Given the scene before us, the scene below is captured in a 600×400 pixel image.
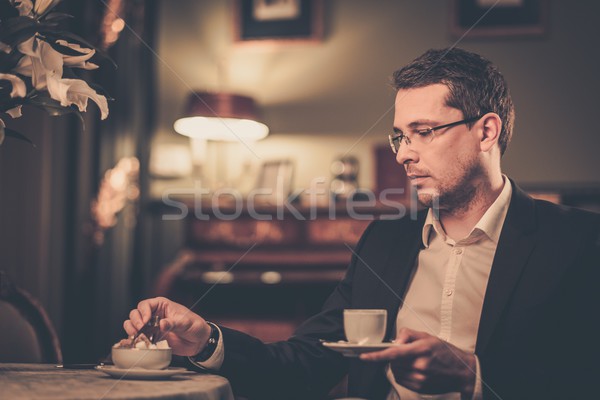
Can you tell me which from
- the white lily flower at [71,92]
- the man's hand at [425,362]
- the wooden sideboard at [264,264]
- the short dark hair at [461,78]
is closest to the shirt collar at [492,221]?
the short dark hair at [461,78]

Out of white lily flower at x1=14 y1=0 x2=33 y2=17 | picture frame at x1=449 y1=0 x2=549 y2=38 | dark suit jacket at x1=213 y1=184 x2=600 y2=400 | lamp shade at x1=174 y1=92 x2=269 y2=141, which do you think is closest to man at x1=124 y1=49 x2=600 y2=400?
dark suit jacket at x1=213 y1=184 x2=600 y2=400

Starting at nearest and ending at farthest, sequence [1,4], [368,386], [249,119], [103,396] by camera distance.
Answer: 1. [103,396]
2. [1,4]
3. [368,386]
4. [249,119]

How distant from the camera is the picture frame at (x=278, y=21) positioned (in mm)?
5348

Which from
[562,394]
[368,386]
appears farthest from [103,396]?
[562,394]

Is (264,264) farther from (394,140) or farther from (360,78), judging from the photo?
(394,140)

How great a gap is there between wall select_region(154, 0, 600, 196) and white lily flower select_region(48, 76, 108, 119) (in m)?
3.82

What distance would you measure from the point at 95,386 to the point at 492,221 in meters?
1.02

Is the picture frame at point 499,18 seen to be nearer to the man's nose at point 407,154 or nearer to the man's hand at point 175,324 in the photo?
the man's nose at point 407,154

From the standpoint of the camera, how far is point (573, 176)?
5.10 metres

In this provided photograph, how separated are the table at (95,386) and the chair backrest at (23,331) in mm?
350

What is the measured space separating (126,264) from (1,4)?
11.9 feet

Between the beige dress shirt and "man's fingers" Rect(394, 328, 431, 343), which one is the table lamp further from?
"man's fingers" Rect(394, 328, 431, 343)

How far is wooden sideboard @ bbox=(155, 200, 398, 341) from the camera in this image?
441 cm

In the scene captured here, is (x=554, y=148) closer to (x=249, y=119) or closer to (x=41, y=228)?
(x=249, y=119)
